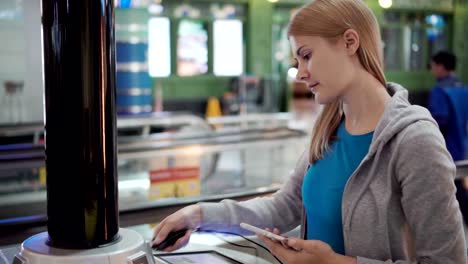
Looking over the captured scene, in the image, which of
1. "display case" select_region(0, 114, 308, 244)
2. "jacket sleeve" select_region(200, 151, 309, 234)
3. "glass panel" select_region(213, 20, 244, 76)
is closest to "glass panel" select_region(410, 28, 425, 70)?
"glass panel" select_region(213, 20, 244, 76)

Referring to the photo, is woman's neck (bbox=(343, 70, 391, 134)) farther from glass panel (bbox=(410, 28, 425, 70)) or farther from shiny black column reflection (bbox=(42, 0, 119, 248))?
glass panel (bbox=(410, 28, 425, 70))

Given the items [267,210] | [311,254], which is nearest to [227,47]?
[267,210]

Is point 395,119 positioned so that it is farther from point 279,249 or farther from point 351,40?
point 279,249

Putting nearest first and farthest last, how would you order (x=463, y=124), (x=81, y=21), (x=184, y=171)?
(x=81, y=21) → (x=184, y=171) → (x=463, y=124)

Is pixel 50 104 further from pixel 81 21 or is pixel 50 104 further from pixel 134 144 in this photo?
pixel 134 144

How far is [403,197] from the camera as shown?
126 cm

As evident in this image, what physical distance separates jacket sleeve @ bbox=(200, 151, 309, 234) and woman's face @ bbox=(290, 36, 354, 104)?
0.92 ft

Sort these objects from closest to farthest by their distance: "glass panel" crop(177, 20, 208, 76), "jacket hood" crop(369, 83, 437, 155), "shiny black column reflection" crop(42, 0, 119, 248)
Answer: "shiny black column reflection" crop(42, 0, 119, 248)
"jacket hood" crop(369, 83, 437, 155)
"glass panel" crop(177, 20, 208, 76)

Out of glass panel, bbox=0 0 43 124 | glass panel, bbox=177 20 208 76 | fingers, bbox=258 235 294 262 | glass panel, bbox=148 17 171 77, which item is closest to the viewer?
fingers, bbox=258 235 294 262

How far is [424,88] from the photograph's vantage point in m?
18.0

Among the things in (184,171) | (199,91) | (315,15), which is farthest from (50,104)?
(199,91)

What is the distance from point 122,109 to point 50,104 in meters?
8.79

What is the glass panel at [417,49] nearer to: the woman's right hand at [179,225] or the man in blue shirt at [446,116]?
the man in blue shirt at [446,116]

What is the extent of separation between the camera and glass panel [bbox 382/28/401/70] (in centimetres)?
1742
